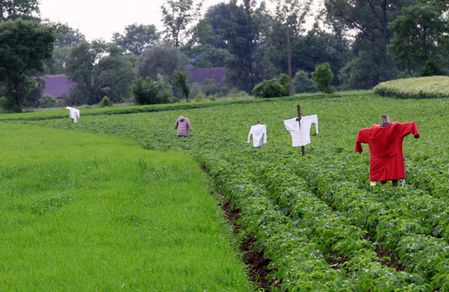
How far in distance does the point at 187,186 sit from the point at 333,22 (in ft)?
277

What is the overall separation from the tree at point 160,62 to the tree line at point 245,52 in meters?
0.14

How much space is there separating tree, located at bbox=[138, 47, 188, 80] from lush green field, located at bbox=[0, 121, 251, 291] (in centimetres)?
6841

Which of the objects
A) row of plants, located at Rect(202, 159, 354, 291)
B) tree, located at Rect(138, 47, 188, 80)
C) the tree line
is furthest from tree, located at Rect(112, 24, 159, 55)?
row of plants, located at Rect(202, 159, 354, 291)

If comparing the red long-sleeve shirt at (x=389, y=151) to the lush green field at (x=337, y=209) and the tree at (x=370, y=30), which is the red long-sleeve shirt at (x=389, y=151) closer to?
the lush green field at (x=337, y=209)

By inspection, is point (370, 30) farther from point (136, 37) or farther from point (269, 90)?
→ point (136, 37)

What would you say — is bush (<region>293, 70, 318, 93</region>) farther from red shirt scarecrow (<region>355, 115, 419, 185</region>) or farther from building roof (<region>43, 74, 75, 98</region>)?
red shirt scarecrow (<region>355, 115, 419, 185</region>)

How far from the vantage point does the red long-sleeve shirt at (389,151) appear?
51.6 ft

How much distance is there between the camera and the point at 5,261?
36.9 ft

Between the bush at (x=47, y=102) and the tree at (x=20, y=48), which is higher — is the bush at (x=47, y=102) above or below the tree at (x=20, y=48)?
below

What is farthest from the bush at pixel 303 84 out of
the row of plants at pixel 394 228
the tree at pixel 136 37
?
the row of plants at pixel 394 228

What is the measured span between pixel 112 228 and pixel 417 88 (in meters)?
43.9

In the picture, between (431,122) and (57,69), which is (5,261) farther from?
(57,69)

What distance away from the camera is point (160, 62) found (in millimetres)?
92125

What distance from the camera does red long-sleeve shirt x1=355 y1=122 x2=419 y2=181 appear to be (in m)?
15.7
